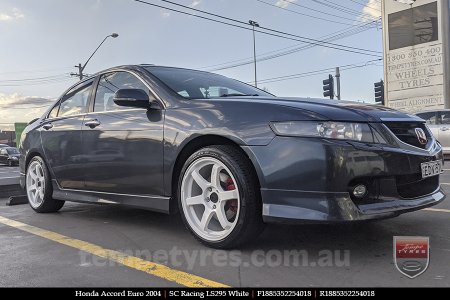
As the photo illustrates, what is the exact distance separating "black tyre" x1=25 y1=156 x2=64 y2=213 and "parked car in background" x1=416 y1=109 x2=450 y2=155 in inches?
381

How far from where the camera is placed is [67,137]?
4859mm

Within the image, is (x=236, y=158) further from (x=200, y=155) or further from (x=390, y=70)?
(x=390, y=70)

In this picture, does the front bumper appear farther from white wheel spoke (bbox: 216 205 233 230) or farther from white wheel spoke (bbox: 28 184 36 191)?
white wheel spoke (bbox: 28 184 36 191)

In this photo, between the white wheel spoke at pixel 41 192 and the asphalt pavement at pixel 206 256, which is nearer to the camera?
the asphalt pavement at pixel 206 256

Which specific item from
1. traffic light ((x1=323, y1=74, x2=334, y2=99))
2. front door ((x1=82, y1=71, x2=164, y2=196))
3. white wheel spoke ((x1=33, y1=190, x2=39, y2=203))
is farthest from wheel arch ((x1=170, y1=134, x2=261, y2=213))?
traffic light ((x1=323, y1=74, x2=334, y2=99))

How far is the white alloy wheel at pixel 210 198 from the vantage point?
3385 millimetres

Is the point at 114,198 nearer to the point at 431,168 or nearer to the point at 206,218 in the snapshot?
the point at 206,218

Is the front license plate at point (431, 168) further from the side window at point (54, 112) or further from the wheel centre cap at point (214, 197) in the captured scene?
the side window at point (54, 112)

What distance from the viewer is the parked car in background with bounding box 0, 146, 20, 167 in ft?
101

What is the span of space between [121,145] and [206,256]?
1381 mm

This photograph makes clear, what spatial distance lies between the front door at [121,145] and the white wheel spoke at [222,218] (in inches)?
24.4

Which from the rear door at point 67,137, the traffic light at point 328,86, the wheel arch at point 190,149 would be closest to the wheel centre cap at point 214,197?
the wheel arch at point 190,149
